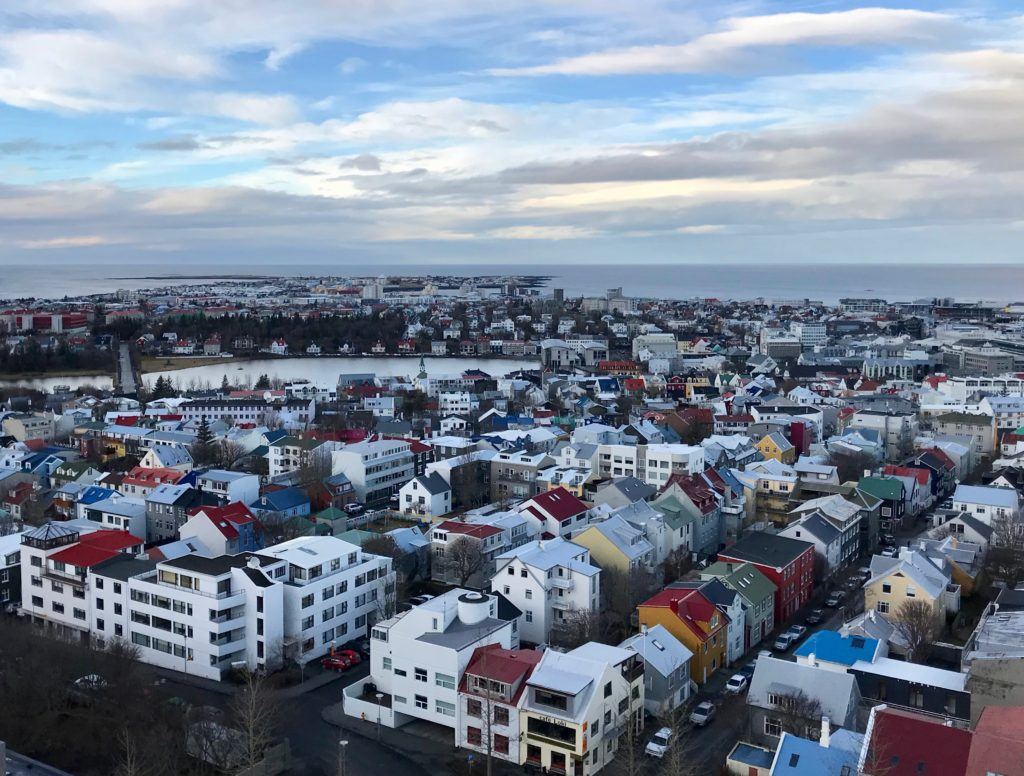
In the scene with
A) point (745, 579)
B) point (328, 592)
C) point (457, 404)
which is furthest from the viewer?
point (457, 404)

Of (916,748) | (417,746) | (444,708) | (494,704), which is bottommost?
(417,746)

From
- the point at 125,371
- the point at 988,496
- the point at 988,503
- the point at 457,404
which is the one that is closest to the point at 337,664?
the point at 988,503

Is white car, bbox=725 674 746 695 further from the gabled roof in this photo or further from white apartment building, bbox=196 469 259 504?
white apartment building, bbox=196 469 259 504

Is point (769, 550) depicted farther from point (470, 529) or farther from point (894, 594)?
point (470, 529)

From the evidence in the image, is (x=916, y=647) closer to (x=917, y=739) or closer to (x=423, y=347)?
(x=917, y=739)

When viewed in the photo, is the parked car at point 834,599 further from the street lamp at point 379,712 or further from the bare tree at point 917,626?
the street lamp at point 379,712

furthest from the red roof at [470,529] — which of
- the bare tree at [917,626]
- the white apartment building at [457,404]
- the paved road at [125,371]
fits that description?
the paved road at [125,371]

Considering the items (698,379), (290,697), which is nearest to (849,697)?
(290,697)
